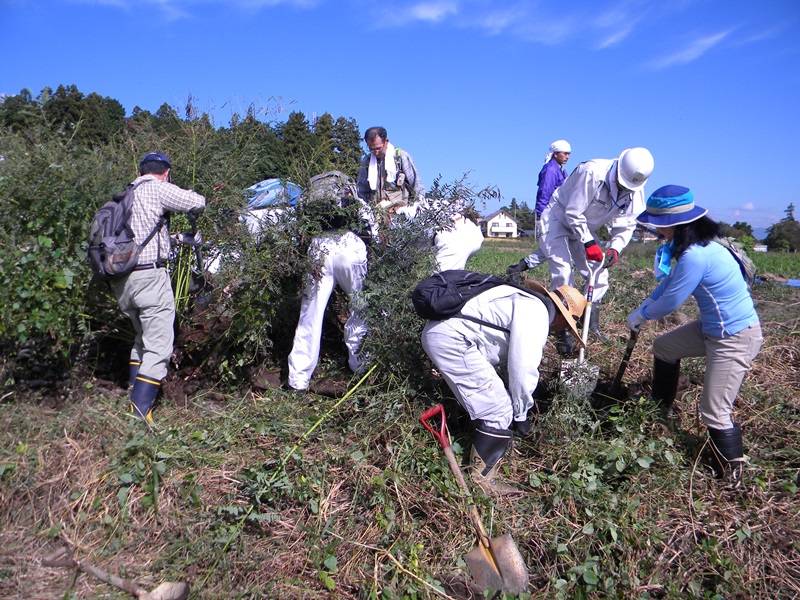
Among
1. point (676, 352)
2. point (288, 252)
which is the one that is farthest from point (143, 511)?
point (676, 352)

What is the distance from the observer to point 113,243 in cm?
423

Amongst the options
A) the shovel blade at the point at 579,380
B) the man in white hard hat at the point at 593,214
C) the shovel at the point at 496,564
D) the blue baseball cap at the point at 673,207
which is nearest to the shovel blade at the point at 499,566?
the shovel at the point at 496,564

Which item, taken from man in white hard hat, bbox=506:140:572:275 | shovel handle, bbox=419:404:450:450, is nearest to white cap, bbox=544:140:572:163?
man in white hard hat, bbox=506:140:572:275

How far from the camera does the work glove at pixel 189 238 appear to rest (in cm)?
486

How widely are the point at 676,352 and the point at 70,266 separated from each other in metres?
4.23

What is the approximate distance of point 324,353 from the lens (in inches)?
207

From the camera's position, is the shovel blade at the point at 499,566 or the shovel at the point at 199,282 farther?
the shovel at the point at 199,282

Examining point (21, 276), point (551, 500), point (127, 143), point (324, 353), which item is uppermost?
point (127, 143)

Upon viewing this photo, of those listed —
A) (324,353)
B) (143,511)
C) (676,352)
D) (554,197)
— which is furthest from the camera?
(554,197)

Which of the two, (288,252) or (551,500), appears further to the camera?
(288,252)

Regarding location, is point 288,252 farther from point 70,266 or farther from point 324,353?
point 70,266

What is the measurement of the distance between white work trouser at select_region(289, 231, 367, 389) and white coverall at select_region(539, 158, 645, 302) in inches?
82.0

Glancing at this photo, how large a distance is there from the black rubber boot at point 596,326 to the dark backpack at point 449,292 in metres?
1.77

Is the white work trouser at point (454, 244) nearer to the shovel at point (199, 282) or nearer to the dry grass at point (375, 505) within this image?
the dry grass at point (375, 505)
